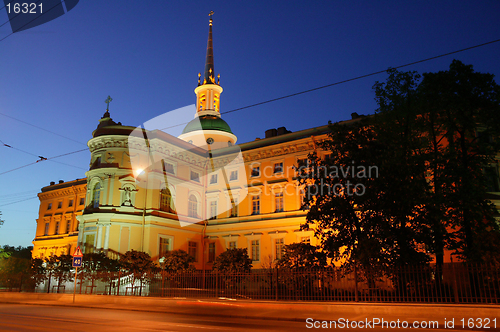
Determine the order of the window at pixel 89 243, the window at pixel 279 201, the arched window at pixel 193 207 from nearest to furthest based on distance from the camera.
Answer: the window at pixel 89 243 → the window at pixel 279 201 → the arched window at pixel 193 207

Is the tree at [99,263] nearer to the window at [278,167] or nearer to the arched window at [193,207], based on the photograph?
the arched window at [193,207]

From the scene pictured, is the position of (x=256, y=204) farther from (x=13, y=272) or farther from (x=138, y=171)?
(x=13, y=272)

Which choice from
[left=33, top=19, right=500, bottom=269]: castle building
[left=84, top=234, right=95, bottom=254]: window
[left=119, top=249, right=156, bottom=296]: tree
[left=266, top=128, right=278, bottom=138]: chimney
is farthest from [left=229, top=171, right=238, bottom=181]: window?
[left=84, top=234, right=95, bottom=254]: window

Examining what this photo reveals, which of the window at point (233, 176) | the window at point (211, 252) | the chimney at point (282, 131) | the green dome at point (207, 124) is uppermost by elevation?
the green dome at point (207, 124)

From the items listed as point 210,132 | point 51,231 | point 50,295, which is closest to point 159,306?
point 50,295

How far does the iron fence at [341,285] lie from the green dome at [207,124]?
33.6 metres

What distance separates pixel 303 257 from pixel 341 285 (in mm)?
4710

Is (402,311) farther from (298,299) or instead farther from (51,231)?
(51,231)

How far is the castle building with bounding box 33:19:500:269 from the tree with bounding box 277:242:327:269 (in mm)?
8512

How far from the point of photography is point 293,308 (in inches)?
640

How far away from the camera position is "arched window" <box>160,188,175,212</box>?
124 feet

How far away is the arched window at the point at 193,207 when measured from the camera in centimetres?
4106

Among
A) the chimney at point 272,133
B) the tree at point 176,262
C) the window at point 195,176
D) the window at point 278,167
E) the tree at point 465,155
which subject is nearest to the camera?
the tree at point 465,155

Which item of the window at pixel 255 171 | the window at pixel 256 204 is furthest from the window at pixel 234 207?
the window at pixel 255 171
